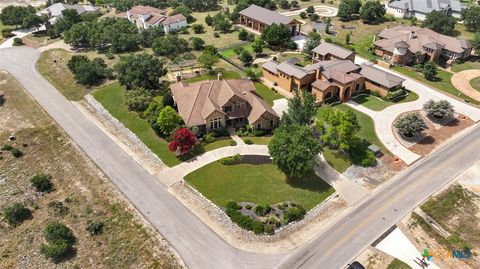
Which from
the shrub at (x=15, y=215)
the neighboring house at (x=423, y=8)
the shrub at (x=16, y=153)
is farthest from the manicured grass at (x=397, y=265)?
the neighboring house at (x=423, y=8)

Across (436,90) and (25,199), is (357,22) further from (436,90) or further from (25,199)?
(25,199)

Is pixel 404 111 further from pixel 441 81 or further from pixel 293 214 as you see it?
pixel 293 214

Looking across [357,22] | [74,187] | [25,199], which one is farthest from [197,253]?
[357,22]

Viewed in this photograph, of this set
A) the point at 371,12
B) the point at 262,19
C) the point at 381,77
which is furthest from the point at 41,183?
the point at 371,12

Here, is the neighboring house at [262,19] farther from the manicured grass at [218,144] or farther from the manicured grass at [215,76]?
the manicured grass at [218,144]

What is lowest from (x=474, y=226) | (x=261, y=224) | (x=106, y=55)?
(x=474, y=226)

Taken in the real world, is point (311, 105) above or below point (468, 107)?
above
